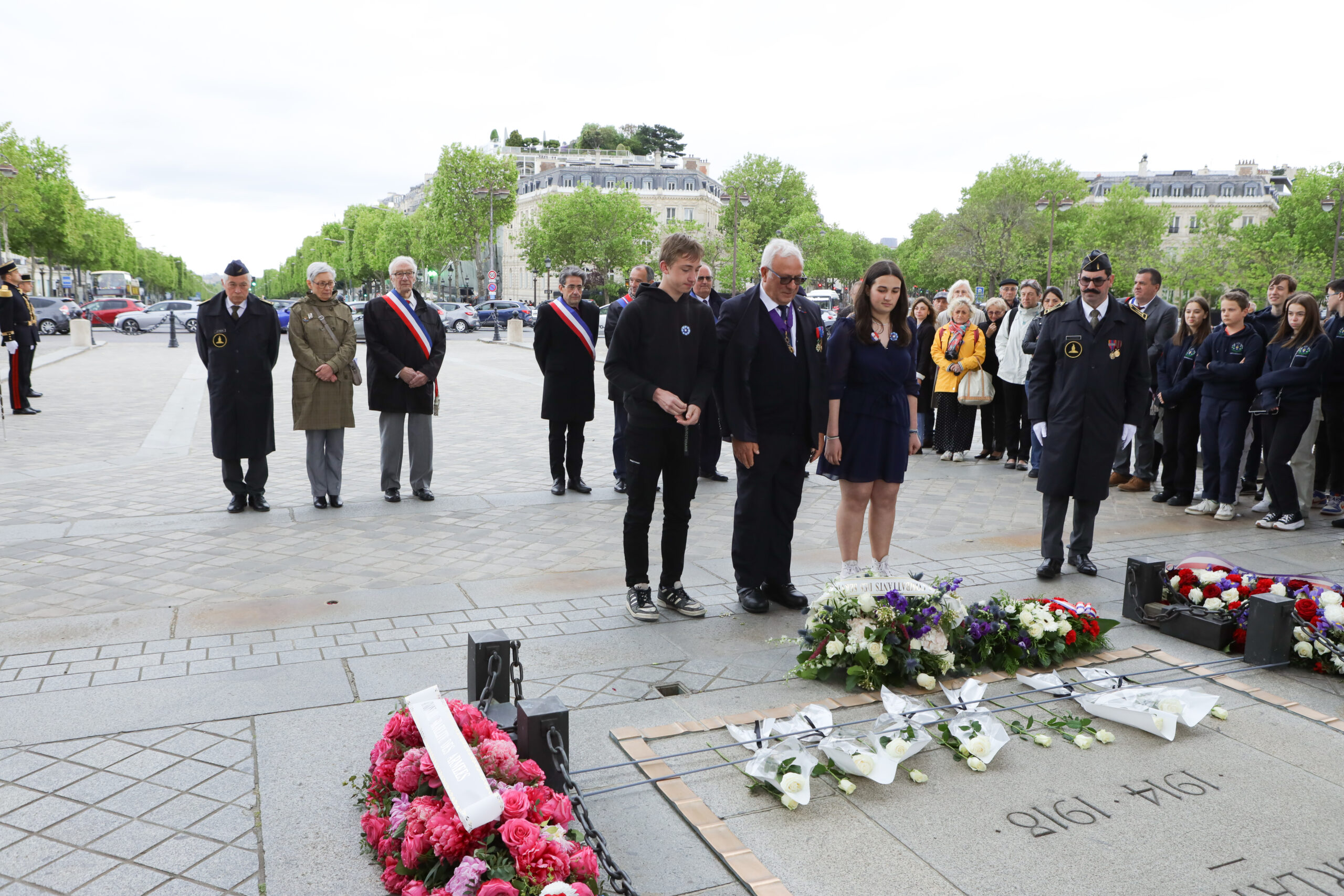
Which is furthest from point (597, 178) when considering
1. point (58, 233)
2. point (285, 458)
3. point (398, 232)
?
point (285, 458)

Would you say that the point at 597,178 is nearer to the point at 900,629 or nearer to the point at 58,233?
the point at 58,233

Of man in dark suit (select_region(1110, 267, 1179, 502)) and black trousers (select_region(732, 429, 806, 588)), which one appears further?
man in dark suit (select_region(1110, 267, 1179, 502))

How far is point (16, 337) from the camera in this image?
1385 centimetres

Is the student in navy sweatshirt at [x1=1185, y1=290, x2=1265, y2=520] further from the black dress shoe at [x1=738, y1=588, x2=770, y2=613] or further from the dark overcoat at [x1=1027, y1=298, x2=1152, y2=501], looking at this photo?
the black dress shoe at [x1=738, y1=588, x2=770, y2=613]

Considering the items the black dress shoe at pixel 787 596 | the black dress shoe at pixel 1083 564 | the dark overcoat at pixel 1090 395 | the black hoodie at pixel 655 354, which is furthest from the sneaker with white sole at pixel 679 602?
the black dress shoe at pixel 1083 564

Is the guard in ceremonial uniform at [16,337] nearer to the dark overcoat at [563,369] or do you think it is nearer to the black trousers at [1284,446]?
the dark overcoat at [563,369]

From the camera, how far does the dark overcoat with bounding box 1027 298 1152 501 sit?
6.15 meters

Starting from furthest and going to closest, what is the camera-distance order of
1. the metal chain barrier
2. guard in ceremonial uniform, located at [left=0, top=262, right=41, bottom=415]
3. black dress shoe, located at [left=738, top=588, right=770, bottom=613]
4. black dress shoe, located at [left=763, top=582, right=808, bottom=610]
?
guard in ceremonial uniform, located at [left=0, top=262, right=41, bottom=415], black dress shoe, located at [left=763, top=582, right=808, bottom=610], black dress shoe, located at [left=738, top=588, right=770, bottom=613], the metal chain barrier

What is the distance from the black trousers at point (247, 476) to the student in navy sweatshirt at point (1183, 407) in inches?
316

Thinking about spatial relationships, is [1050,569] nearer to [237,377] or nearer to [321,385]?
[321,385]

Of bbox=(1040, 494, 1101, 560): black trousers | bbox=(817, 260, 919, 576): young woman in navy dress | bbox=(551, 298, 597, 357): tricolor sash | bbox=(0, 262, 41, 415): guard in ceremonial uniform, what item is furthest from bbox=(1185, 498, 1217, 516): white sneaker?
bbox=(0, 262, 41, 415): guard in ceremonial uniform

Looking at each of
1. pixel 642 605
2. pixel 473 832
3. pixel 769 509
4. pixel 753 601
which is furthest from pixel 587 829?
pixel 769 509

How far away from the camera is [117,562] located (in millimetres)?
6113

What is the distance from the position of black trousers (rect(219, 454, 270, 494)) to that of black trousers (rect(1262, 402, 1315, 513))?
8.29m
